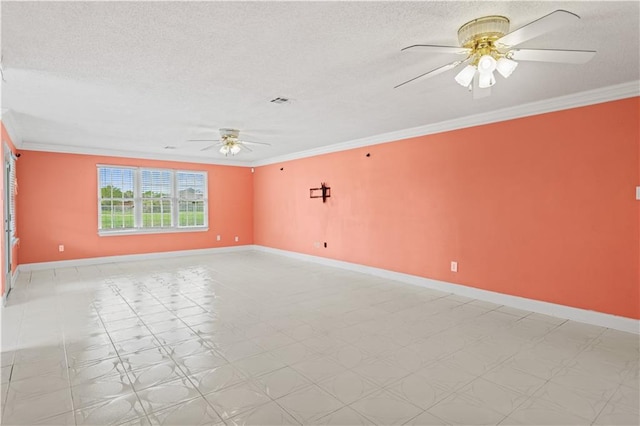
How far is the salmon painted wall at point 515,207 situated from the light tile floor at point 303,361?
45 centimetres

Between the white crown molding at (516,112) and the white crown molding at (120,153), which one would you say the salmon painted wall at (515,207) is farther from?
the white crown molding at (120,153)

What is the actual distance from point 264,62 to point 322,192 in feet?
14.0

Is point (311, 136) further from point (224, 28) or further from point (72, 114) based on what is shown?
point (224, 28)

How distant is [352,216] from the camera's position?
20.5ft

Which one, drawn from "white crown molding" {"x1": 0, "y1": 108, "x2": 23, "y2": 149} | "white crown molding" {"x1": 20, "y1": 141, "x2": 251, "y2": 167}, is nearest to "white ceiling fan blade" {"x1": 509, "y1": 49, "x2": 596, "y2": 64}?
"white crown molding" {"x1": 0, "y1": 108, "x2": 23, "y2": 149}

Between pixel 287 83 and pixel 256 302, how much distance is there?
2.58 metres

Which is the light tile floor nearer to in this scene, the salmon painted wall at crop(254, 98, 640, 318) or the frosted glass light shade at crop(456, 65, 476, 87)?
the salmon painted wall at crop(254, 98, 640, 318)

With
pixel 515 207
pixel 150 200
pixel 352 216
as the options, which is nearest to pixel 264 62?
pixel 515 207

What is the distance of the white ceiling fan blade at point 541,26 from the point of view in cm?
169

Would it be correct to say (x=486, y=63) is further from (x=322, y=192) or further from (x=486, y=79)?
(x=322, y=192)

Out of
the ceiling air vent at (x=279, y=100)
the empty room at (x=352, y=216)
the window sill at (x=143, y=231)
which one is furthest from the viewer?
the window sill at (x=143, y=231)

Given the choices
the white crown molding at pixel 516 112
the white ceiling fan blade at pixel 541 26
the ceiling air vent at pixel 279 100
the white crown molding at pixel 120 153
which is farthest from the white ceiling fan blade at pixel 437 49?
the white crown molding at pixel 120 153

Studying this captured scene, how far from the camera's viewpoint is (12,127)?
186 inches

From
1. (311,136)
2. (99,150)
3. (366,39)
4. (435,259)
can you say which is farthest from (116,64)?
(99,150)
